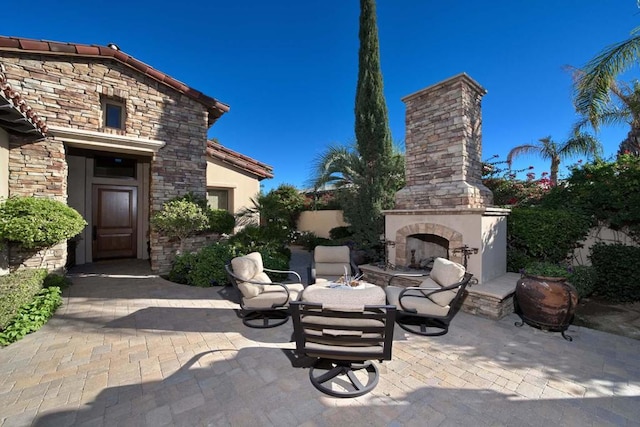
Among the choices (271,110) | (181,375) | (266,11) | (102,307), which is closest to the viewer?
(181,375)

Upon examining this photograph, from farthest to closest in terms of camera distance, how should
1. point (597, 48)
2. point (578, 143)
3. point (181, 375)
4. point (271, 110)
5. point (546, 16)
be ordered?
point (271, 110) → point (578, 143) → point (546, 16) → point (597, 48) → point (181, 375)

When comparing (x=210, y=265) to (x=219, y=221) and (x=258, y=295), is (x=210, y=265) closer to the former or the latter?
(x=219, y=221)

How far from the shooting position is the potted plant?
4.29m

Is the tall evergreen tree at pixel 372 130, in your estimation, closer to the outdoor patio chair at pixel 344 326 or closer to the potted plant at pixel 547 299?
the potted plant at pixel 547 299

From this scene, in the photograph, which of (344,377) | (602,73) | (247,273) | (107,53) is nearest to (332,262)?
(247,273)

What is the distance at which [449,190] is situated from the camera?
20.2 feet

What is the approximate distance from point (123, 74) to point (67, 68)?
1199 mm

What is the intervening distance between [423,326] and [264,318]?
2850mm

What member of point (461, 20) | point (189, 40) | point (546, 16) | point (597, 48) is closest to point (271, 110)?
point (189, 40)

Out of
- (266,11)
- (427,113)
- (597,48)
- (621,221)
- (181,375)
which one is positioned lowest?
(181,375)

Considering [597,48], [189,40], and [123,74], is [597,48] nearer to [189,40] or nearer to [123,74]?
[189,40]

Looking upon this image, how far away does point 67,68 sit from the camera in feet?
22.0

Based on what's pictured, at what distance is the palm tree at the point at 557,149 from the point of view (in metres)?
9.55

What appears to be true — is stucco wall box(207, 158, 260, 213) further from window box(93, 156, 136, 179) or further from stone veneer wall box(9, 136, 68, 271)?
stone veneer wall box(9, 136, 68, 271)
